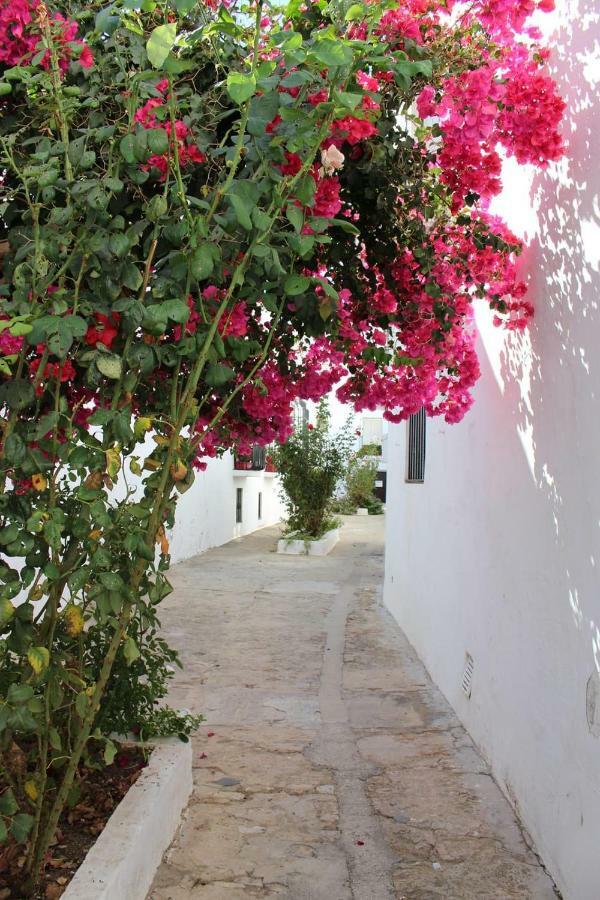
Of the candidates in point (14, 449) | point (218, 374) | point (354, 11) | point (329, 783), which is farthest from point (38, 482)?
point (329, 783)

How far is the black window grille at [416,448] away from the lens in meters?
7.51

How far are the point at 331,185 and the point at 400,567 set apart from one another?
243 inches

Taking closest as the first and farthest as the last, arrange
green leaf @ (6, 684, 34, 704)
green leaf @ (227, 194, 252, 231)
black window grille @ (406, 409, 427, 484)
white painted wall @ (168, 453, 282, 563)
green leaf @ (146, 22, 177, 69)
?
green leaf @ (146, 22, 177, 69)
green leaf @ (227, 194, 252, 231)
green leaf @ (6, 684, 34, 704)
black window grille @ (406, 409, 427, 484)
white painted wall @ (168, 453, 282, 563)

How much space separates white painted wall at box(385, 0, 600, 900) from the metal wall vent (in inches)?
3.1

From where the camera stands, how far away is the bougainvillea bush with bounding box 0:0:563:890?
7.25 ft

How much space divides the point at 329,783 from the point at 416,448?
4238mm

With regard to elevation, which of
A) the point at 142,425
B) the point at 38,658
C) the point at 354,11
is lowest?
the point at 38,658

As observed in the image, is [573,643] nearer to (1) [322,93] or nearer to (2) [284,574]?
(1) [322,93]

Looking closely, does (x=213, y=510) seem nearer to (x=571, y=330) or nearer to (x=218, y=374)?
(x=571, y=330)

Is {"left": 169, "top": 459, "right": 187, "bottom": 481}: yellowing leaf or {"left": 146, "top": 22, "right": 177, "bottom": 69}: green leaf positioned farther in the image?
{"left": 169, "top": 459, "right": 187, "bottom": 481}: yellowing leaf

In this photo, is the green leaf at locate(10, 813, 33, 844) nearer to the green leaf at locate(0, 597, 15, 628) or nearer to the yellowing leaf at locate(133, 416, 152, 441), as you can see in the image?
the green leaf at locate(0, 597, 15, 628)

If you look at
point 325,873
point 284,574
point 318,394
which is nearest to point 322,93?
point 318,394

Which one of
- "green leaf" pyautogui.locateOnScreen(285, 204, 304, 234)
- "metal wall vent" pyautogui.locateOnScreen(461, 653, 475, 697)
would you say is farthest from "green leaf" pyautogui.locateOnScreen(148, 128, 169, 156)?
"metal wall vent" pyautogui.locateOnScreen(461, 653, 475, 697)

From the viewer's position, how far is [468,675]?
4859 mm
